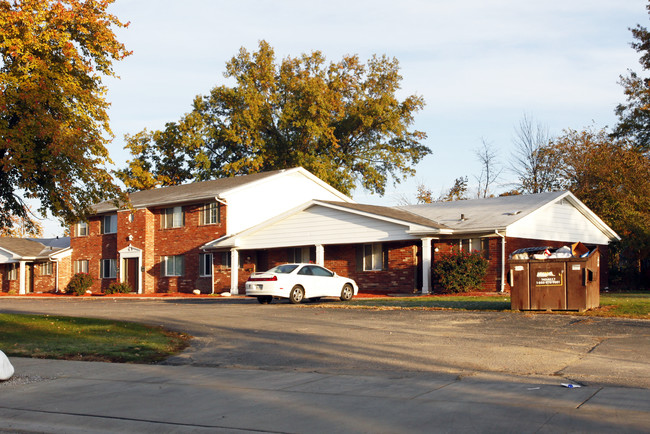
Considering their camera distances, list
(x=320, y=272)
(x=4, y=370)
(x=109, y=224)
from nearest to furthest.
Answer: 1. (x=4, y=370)
2. (x=320, y=272)
3. (x=109, y=224)

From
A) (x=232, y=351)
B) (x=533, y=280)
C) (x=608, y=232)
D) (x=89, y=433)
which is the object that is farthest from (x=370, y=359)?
(x=608, y=232)

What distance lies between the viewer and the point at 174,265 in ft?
133

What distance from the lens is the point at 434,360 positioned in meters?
11.1

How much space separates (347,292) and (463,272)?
5479 millimetres

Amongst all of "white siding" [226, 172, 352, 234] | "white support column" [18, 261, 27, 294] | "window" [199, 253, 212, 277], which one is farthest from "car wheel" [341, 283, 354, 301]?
"white support column" [18, 261, 27, 294]

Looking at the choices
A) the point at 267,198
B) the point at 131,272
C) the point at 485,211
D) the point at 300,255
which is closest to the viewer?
the point at 485,211

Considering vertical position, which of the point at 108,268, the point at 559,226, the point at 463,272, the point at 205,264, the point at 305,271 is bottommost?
the point at 108,268

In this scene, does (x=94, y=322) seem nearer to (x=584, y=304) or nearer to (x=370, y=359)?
(x=370, y=359)

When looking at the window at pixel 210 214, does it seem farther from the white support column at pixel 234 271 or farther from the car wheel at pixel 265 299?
the car wheel at pixel 265 299

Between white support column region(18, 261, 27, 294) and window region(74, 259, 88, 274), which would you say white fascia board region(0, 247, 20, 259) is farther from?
window region(74, 259, 88, 274)

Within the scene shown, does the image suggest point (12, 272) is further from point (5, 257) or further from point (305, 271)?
point (305, 271)

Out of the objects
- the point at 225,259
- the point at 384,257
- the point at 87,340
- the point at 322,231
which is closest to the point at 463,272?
the point at 384,257

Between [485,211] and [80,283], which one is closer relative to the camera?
[485,211]

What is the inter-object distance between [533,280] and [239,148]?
39997 mm
